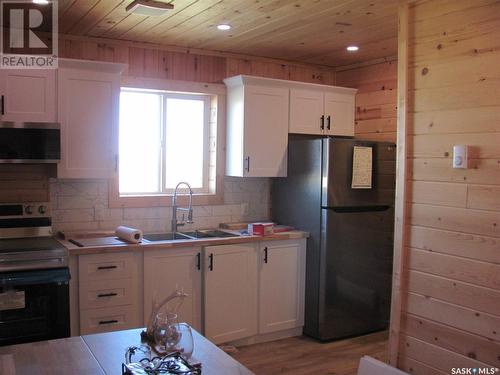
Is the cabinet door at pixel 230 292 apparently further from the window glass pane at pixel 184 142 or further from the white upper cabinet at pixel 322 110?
the white upper cabinet at pixel 322 110

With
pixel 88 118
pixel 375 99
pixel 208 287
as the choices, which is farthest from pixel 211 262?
pixel 375 99

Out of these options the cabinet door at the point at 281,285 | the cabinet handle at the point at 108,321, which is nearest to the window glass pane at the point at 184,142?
the cabinet door at the point at 281,285

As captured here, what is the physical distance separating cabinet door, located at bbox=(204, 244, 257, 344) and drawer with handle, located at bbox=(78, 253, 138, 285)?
57cm

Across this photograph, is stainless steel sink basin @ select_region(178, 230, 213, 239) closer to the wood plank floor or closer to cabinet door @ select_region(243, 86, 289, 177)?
cabinet door @ select_region(243, 86, 289, 177)

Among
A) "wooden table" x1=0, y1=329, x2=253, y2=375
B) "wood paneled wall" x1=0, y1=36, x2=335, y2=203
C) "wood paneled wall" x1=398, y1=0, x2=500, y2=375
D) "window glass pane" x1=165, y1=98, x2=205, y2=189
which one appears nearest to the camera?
"wooden table" x1=0, y1=329, x2=253, y2=375

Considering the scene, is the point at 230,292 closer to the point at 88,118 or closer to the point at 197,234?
the point at 197,234

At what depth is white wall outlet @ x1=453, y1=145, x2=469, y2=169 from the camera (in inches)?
107

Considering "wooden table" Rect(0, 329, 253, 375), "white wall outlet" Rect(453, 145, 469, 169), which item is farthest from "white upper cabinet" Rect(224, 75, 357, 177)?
"wooden table" Rect(0, 329, 253, 375)

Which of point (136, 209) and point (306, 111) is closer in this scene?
point (136, 209)

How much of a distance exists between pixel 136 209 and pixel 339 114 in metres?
2.05

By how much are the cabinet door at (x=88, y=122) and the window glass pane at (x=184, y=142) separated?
0.71 meters

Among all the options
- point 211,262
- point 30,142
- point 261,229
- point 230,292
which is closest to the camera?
point 30,142

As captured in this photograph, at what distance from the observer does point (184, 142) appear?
453cm

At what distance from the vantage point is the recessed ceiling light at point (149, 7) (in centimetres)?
308
